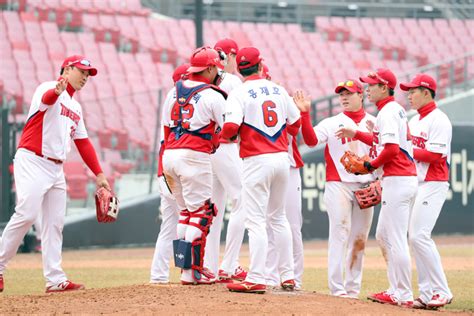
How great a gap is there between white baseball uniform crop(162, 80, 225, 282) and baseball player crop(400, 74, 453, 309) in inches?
74.6

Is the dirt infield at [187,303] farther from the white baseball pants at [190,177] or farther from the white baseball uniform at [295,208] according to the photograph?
the white baseball uniform at [295,208]

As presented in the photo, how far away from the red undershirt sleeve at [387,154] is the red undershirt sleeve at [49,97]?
294 cm

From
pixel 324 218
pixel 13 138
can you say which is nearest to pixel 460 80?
pixel 324 218

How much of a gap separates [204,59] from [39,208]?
2.11 m

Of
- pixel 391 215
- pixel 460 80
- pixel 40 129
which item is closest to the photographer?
pixel 391 215

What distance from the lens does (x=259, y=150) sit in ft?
26.8

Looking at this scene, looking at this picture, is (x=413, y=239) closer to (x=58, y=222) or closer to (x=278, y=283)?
(x=278, y=283)

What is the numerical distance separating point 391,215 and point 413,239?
1.16 ft

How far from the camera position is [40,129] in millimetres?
9109

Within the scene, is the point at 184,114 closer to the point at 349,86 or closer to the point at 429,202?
the point at 349,86

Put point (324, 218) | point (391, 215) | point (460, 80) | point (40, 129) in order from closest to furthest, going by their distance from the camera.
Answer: point (391, 215), point (40, 129), point (324, 218), point (460, 80)

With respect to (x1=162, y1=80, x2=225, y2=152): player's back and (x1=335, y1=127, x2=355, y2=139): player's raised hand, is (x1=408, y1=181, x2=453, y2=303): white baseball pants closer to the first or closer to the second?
(x1=335, y1=127, x2=355, y2=139): player's raised hand

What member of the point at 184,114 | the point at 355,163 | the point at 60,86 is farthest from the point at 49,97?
the point at 355,163

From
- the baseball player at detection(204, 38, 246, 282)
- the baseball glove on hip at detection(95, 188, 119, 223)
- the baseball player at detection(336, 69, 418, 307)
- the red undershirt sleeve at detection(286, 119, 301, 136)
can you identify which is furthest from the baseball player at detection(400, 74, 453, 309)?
the baseball glove on hip at detection(95, 188, 119, 223)
